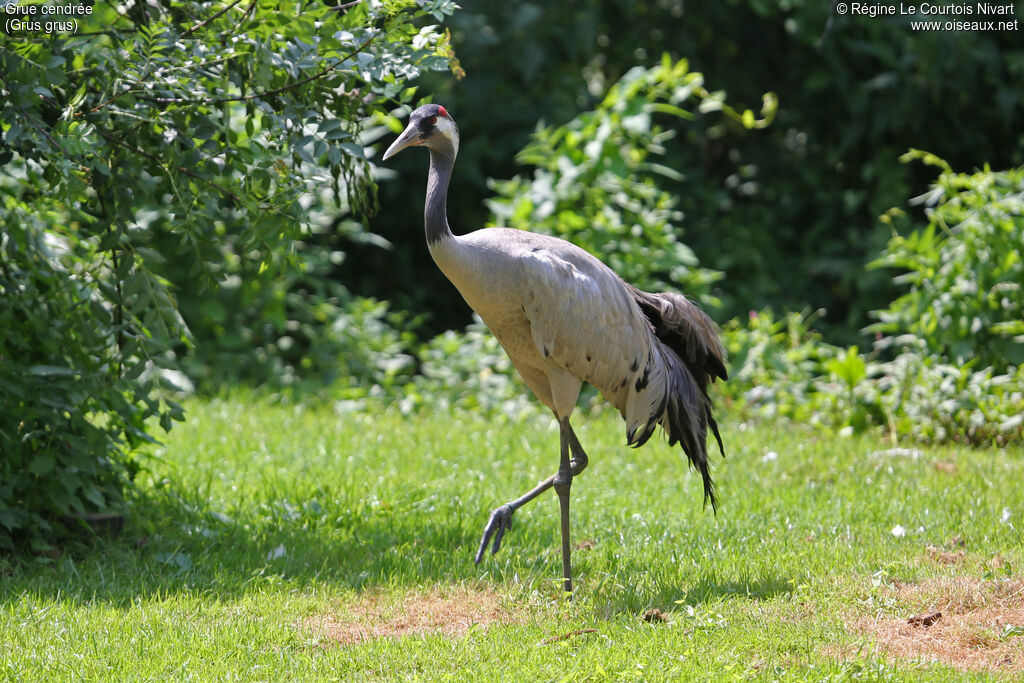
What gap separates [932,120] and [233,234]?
5807 millimetres

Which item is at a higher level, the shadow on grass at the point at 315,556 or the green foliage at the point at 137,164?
the green foliage at the point at 137,164

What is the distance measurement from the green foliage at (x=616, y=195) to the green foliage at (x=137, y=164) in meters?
2.93

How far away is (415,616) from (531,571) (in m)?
0.63

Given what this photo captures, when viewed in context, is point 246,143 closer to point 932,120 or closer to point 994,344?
point 994,344

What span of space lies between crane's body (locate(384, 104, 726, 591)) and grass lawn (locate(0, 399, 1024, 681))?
38cm

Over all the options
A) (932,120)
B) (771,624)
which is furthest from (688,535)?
(932,120)

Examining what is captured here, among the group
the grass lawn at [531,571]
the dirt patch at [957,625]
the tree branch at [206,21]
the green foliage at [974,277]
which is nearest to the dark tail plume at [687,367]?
the grass lawn at [531,571]

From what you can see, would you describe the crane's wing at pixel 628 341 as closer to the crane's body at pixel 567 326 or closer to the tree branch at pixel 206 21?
the crane's body at pixel 567 326

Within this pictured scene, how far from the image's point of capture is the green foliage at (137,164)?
13.4 feet

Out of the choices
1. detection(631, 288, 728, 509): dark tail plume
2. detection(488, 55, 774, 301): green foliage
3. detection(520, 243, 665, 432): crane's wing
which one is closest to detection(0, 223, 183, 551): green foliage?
detection(520, 243, 665, 432): crane's wing

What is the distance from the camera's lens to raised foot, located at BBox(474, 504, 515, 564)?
4.52 meters

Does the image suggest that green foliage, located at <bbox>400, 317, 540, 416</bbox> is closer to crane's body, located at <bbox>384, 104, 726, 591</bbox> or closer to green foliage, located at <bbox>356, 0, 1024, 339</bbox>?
green foliage, located at <bbox>356, 0, 1024, 339</bbox>

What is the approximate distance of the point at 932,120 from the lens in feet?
29.8

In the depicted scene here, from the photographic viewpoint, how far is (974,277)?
21.2ft
